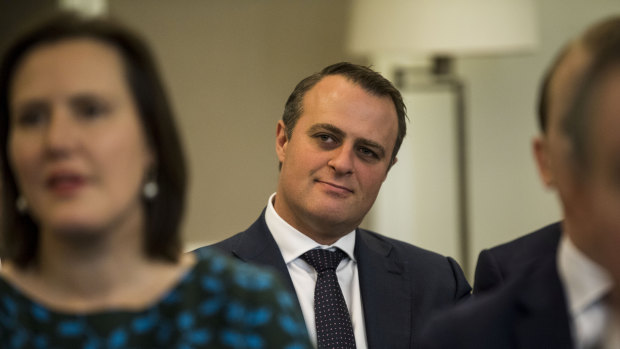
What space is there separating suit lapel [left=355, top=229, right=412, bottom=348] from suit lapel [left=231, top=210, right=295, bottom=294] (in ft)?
0.66

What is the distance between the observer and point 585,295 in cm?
132

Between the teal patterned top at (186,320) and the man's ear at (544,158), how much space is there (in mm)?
407

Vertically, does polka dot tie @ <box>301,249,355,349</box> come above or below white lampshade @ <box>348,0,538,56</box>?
below

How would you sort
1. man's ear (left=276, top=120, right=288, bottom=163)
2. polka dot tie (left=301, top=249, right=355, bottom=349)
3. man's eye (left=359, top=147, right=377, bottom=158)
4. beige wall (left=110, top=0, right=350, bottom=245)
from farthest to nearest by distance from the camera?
beige wall (left=110, top=0, right=350, bottom=245)
man's ear (left=276, top=120, right=288, bottom=163)
man's eye (left=359, top=147, right=377, bottom=158)
polka dot tie (left=301, top=249, right=355, bottom=349)

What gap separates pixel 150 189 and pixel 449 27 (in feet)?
9.36

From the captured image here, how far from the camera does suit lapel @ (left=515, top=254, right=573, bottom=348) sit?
1.34 meters

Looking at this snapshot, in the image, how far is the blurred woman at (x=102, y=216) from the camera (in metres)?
1.17

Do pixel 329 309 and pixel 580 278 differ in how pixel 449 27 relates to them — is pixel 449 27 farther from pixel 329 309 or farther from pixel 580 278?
pixel 580 278

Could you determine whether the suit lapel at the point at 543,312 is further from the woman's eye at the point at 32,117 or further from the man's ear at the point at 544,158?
the woman's eye at the point at 32,117

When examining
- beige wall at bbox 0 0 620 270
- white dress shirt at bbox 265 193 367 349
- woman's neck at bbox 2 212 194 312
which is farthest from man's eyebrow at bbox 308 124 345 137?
beige wall at bbox 0 0 620 270

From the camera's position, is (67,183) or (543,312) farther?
(543,312)

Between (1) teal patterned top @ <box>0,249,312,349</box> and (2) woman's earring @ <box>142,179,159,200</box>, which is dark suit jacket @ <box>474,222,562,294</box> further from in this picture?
(2) woman's earring @ <box>142,179,159,200</box>

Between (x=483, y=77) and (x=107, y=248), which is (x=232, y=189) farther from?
(x=107, y=248)

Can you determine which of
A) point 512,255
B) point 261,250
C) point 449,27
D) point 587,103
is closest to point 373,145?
point 261,250
